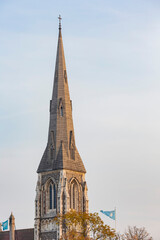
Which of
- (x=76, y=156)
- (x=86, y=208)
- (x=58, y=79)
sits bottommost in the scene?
(x=86, y=208)

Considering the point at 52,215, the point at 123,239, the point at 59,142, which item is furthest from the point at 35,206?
the point at 123,239

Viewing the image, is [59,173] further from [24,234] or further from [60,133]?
[24,234]

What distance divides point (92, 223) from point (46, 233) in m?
15.3

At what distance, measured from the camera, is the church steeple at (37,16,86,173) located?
270ft

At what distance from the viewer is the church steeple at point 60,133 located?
270ft

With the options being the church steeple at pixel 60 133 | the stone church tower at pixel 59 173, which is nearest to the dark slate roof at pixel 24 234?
the stone church tower at pixel 59 173

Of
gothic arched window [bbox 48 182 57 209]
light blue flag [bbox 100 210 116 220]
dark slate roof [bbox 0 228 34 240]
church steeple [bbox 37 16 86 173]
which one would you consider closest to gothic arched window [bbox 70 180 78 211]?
church steeple [bbox 37 16 86 173]

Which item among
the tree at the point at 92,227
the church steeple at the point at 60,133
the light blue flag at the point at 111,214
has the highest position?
the church steeple at the point at 60,133

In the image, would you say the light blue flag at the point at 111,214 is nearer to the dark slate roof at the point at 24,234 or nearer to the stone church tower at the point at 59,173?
the stone church tower at the point at 59,173

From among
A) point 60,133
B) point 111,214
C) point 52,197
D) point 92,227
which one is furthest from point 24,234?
point 92,227

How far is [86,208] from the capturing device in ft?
268

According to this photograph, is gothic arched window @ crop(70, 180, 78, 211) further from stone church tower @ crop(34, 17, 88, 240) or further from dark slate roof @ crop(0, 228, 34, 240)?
dark slate roof @ crop(0, 228, 34, 240)

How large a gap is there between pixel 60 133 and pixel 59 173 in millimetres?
5331

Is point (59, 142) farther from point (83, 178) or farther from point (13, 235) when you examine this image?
point (13, 235)
